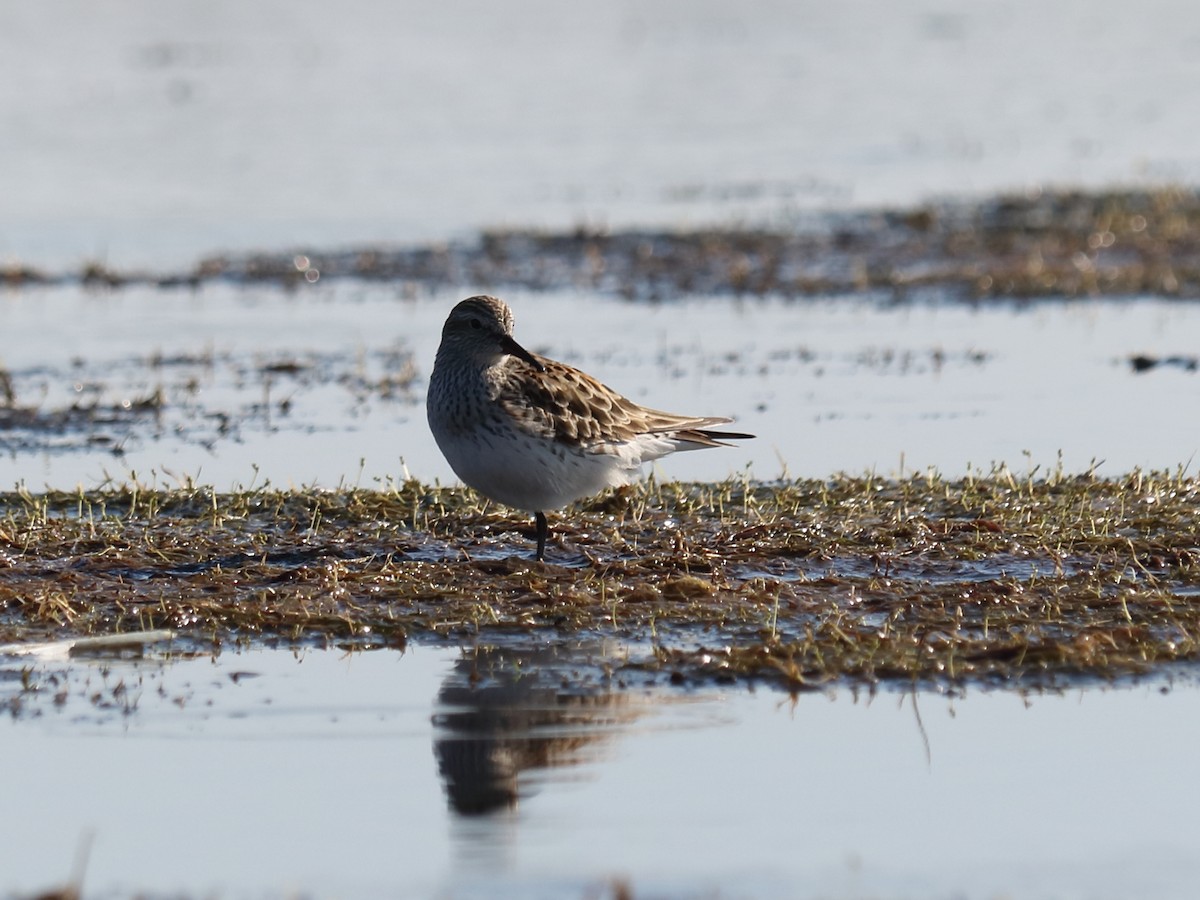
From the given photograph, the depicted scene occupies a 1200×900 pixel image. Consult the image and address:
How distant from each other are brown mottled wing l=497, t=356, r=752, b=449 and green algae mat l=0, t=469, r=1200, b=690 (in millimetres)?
573

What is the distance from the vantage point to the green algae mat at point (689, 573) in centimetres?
814

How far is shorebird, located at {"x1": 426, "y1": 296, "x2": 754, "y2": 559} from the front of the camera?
31.2 feet

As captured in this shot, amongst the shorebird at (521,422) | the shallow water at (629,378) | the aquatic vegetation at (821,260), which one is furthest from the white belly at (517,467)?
the aquatic vegetation at (821,260)

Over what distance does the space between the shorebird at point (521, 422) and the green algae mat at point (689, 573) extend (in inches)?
14.7

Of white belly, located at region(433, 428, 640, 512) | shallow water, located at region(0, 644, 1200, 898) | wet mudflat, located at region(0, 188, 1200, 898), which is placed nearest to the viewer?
shallow water, located at region(0, 644, 1200, 898)

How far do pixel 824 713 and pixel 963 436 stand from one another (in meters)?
6.03

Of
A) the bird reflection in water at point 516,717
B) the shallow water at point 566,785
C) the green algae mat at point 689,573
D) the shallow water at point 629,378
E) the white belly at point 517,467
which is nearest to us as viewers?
the shallow water at point 566,785

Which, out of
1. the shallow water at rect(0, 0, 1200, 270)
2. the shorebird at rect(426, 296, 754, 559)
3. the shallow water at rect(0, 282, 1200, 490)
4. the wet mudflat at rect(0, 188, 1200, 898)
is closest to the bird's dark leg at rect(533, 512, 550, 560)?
the shorebird at rect(426, 296, 754, 559)

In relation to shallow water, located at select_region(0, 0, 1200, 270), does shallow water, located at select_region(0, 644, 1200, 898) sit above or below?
below

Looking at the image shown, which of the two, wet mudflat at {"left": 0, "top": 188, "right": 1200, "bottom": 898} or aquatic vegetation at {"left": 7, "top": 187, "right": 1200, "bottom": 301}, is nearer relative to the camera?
wet mudflat at {"left": 0, "top": 188, "right": 1200, "bottom": 898}

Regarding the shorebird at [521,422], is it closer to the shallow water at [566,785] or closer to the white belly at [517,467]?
the white belly at [517,467]

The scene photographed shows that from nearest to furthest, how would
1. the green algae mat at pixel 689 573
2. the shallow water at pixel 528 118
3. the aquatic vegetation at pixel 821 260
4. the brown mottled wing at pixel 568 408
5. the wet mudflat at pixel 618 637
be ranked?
1. the wet mudflat at pixel 618 637
2. the green algae mat at pixel 689 573
3. the brown mottled wing at pixel 568 408
4. the aquatic vegetation at pixel 821 260
5. the shallow water at pixel 528 118

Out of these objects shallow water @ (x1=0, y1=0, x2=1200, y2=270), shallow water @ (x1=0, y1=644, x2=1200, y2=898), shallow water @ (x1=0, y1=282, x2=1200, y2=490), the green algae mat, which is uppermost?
shallow water @ (x1=0, y1=0, x2=1200, y2=270)

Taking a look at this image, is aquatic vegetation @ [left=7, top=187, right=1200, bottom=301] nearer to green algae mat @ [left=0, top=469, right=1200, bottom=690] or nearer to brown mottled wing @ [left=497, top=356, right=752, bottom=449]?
green algae mat @ [left=0, top=469, right=1200, bottom=690]
